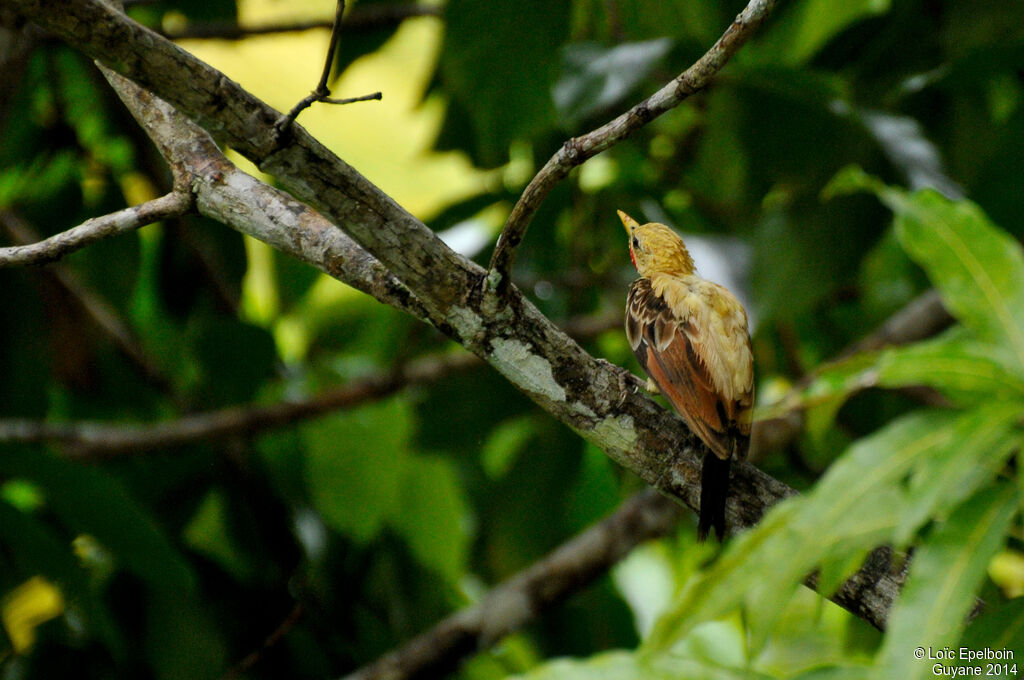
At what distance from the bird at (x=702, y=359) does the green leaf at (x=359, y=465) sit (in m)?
1.54

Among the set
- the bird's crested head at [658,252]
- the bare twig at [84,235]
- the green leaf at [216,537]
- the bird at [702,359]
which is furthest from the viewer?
the green leaf at [216,537]

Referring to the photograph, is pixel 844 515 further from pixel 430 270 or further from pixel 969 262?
pixel 430 270

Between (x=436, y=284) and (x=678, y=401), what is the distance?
2.07 feet

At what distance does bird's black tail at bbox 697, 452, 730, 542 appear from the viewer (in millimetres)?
1643

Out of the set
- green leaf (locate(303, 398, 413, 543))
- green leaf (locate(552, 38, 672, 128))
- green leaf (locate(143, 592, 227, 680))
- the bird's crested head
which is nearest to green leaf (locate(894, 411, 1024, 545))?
the bird's crested head

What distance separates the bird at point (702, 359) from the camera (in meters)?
1.68

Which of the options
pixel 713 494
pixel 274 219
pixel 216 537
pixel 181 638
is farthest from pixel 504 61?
pixel 216 537

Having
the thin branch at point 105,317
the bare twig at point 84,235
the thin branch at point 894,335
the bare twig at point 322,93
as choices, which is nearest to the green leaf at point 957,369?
the bare twig at point 322,93

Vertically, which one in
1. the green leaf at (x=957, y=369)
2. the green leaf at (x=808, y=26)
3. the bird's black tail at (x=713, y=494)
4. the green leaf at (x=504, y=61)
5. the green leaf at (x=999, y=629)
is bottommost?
the green leaf at (x=999, y=629)

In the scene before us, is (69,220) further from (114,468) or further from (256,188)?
(256,188)

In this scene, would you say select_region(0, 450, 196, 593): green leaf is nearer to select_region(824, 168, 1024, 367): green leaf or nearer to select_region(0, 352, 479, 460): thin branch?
select_region(0, 352, 479, 460): thin branch

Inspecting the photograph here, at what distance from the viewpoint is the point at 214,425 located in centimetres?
347

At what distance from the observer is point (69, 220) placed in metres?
3.77

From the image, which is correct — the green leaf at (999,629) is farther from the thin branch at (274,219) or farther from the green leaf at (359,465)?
the green leaf at (359,465)
